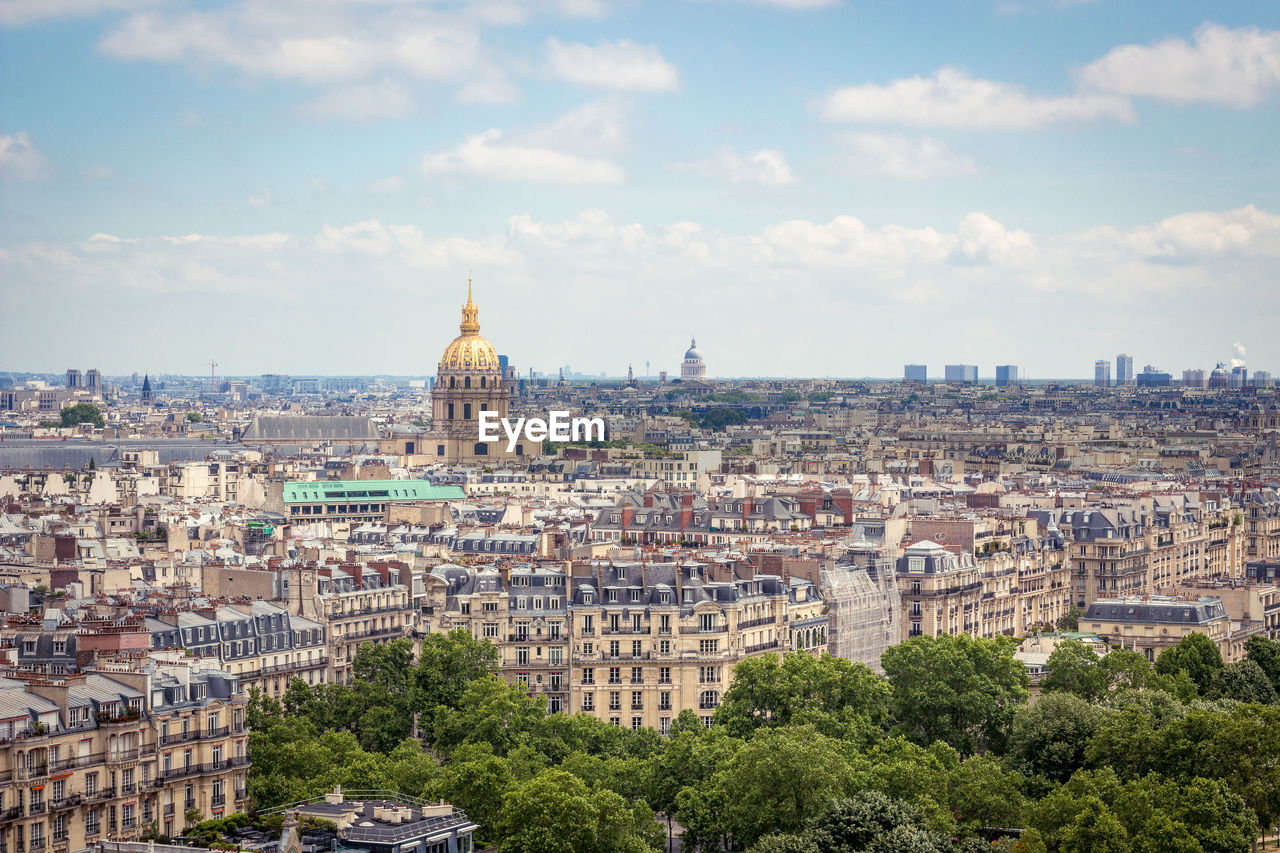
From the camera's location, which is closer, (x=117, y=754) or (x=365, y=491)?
(x=117, y=754)

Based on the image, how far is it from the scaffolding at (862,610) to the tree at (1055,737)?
15.5 meters

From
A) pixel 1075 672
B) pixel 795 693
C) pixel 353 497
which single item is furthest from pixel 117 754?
pixel 353 497

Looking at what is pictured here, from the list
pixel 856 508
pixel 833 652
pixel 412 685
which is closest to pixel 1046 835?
pixel 412 685

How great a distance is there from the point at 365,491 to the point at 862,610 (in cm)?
6308

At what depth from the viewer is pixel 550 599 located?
2611 inches

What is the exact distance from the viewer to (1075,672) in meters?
65.8

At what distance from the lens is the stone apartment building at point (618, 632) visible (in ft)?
213

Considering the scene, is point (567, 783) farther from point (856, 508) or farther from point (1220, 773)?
point (856, 508)

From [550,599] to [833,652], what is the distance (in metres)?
11.8

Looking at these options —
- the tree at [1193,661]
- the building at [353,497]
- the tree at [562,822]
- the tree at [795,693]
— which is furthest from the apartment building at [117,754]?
the building at [353,497]

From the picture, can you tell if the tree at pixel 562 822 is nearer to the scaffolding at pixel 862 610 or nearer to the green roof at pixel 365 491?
the scaffolding at pixel 862 610

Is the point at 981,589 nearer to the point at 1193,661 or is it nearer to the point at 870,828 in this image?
the point at 1193,661

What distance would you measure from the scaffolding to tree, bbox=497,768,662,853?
2718 cm

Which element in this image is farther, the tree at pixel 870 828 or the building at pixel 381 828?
the tree at pixel 870 828
